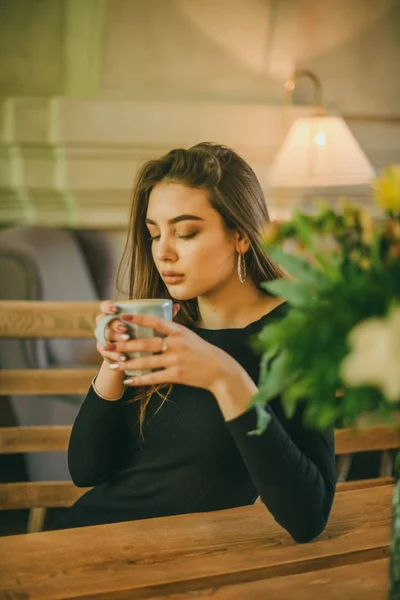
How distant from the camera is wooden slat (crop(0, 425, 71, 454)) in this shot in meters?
1.57

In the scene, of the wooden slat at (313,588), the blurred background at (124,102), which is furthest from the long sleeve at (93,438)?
the blurred background at (124,102)

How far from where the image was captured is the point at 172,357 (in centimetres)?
92

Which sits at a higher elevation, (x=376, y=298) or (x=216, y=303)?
(x=376, y=298)

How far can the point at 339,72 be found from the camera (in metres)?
3.74

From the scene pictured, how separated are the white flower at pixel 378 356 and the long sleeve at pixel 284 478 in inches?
16.9

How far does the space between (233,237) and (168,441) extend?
0.33 meters

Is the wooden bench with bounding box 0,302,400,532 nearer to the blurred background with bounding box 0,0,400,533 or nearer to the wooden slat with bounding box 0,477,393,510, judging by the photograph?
the wooden slat with bounding box 0,477,393,510

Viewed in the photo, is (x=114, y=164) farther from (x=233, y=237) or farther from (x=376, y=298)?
(x=376, y=298)

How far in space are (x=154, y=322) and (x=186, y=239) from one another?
294 millimetres

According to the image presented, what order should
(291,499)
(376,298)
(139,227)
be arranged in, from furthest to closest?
(139,227)
(291,499)
(376,298)

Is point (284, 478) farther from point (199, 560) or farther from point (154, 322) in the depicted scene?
point (154, 322)

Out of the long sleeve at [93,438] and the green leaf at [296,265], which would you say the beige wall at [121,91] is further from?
the green leaf at [296,265]

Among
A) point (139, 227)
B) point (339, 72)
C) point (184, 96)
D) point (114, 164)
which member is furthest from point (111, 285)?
point (139, 227)

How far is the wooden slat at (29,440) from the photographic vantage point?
5.15 ft
